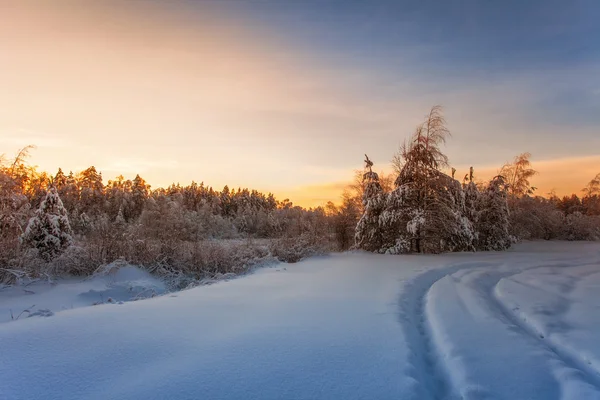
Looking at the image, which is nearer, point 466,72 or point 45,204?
point 45,204

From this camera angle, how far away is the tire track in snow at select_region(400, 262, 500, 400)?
312cm

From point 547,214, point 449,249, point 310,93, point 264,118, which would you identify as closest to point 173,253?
point 264,118

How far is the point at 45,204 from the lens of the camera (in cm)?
1152

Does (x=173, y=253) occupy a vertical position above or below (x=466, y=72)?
below

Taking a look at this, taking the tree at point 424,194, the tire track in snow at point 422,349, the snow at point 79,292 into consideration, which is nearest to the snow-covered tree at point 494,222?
the tree at point 424,194

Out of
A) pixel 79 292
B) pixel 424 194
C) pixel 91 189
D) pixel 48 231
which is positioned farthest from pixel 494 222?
pixel 91 189

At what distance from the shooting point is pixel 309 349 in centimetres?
370

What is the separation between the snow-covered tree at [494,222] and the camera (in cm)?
2252

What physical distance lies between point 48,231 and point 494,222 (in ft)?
81.4

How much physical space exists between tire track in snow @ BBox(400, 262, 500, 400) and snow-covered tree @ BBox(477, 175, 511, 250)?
17.2 meters

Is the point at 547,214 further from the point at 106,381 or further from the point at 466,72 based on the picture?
the point at 106,381

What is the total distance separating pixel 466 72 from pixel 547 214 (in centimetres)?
2792

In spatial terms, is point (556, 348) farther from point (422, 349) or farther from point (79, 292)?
point (79, 292)

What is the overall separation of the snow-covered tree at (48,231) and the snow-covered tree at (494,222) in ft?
76.1
